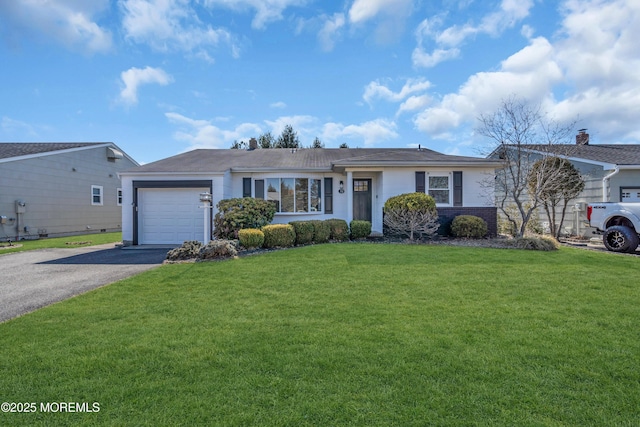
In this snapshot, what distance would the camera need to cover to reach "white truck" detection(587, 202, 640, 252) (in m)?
9.25

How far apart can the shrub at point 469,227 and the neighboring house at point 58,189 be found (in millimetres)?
17620

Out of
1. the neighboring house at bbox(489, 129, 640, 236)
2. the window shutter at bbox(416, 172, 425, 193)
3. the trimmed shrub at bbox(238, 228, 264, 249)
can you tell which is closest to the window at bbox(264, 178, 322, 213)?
the trimmed shrub at bbox(238, 228, 264, 249)

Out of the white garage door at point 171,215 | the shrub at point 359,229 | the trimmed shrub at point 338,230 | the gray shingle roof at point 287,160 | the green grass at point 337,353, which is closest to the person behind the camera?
the green grass at point 337,353

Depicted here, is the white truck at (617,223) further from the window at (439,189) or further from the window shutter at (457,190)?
the window at (439,189)

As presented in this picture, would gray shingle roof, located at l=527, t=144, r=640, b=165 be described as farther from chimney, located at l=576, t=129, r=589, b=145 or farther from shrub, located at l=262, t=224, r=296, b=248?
shrub, located at l=262, t=224, r=296, b=248

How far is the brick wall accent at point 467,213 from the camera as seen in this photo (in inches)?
476

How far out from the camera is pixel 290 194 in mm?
12992

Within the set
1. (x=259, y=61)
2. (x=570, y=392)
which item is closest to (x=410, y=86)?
(x=259, y=61)

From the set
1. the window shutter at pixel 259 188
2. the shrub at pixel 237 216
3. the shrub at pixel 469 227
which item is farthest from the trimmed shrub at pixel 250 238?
the shrub at pixel 469 227

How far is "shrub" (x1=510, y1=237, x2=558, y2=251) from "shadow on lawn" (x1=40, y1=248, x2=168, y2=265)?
10802 mm

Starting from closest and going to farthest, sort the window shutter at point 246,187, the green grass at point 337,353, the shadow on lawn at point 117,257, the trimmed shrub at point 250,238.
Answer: the green grass at point 337,353 → the shadow on lawn at point 117,257 → the trimmed shrub at point 250,238 → the window shutter at point 246,187

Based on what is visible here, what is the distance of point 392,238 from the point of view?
11.9 m

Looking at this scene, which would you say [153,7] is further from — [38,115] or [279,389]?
[279,389]

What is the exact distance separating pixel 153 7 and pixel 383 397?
12640 mm
